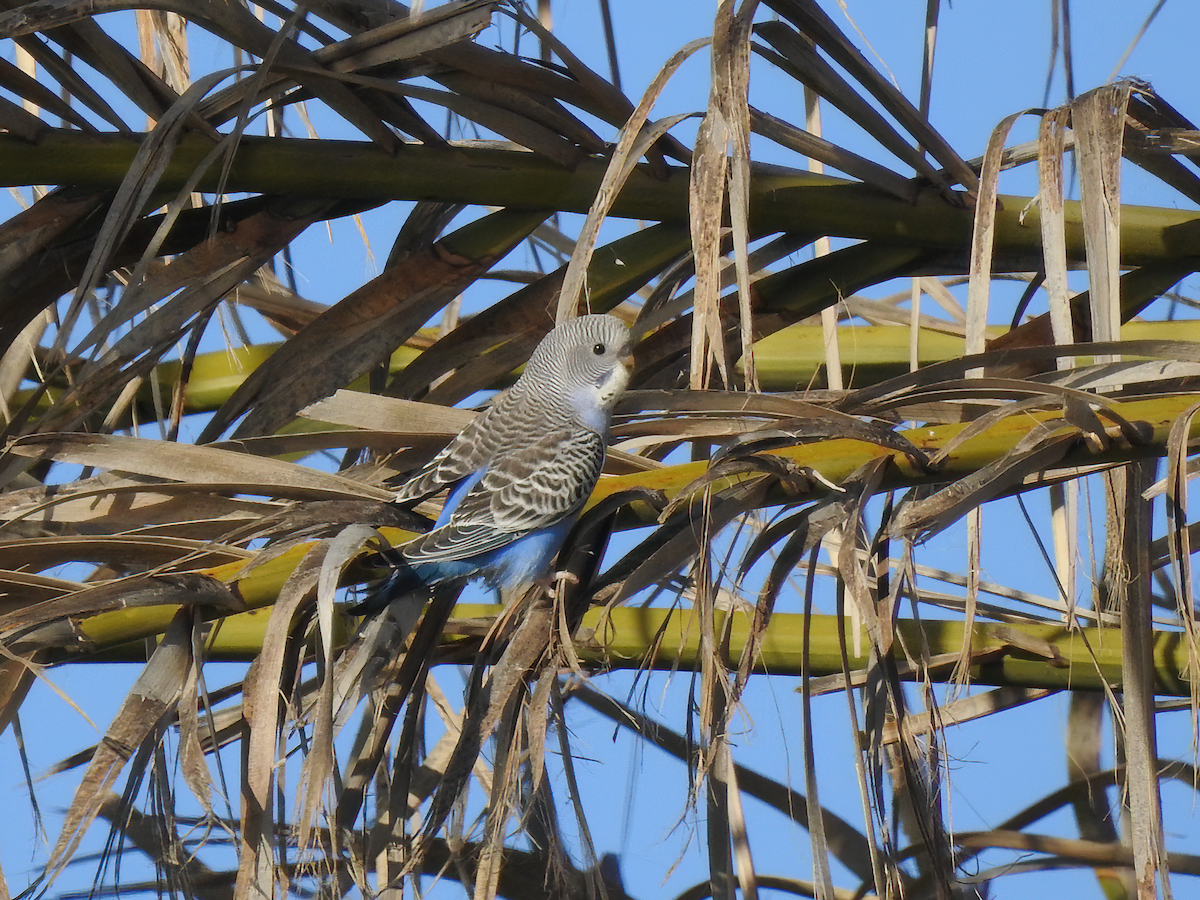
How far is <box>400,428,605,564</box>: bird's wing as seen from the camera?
2.78 m

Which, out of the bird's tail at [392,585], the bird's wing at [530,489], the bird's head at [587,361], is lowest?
the bird's tail at [392,585]

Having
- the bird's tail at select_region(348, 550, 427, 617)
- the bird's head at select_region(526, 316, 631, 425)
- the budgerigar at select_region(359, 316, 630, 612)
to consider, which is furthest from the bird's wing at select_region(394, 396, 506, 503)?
the bird's tail at select_region(348, 550, 427, 617)

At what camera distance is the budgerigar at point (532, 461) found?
275 cm

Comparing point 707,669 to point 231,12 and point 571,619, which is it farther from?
point 231,12

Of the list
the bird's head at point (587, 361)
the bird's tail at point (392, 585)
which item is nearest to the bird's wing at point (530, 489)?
the bird's head at point (587, 361)

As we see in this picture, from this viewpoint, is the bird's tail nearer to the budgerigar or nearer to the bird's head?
the budgerigar

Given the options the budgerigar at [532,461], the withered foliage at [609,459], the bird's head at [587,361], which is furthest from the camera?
the bird's head at [587,361]

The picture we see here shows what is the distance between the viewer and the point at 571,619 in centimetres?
204

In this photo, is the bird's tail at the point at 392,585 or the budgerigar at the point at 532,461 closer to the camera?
the bird's tail at the point at 392,585

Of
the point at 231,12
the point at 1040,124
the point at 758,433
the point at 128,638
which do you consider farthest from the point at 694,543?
the point at 231,12

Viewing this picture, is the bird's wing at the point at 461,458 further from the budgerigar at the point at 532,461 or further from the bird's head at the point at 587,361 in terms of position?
the bird's head at the point at 587,361

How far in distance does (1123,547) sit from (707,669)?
0.80 metres

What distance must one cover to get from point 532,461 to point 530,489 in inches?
4.3

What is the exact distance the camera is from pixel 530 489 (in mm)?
2922
